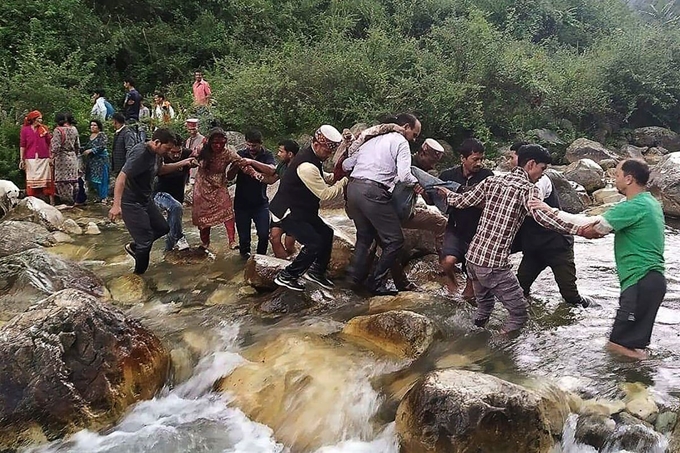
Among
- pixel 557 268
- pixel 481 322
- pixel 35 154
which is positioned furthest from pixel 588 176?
pixel 35 154

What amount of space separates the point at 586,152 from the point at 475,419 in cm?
1498

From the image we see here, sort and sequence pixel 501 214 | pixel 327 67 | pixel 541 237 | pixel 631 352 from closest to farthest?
pixel 631 352
pixel 501 214
pixel 541 237
pixel 327 67

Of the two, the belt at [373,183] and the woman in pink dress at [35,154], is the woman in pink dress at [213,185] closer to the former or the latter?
the belt at [373,183]

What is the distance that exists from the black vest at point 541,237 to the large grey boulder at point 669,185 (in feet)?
20.3

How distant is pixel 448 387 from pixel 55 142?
9.09m

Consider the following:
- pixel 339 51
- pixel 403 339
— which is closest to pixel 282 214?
pixel 403 339

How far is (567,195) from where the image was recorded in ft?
36.9

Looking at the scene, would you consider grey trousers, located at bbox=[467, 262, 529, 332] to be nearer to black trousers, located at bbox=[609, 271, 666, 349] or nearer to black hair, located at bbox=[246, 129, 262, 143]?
black trousers, located at bbox=[609, 271, 666, 349]

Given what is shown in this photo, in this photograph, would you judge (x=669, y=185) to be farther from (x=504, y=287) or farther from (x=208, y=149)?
(x=208, y=149)

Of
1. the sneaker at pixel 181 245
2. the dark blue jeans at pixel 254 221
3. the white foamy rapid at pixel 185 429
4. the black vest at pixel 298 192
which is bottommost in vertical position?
the white foamy rapid at pixel 185 429

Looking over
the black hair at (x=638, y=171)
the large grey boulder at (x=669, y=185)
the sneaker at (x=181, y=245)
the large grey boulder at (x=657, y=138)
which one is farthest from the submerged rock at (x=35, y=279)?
the large grey boulder at (x=657, y=138)

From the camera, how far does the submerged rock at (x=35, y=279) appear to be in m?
6.32

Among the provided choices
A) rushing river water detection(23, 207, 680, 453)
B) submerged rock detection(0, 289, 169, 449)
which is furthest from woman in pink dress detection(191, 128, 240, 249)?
submerged rock detection(0, 289, 169, 449)

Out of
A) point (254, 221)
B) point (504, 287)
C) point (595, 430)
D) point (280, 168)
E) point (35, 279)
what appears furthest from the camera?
point (254, 221)
